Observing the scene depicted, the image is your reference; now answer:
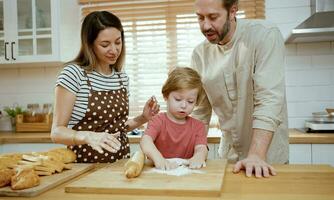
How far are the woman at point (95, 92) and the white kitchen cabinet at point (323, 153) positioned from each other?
1088mm

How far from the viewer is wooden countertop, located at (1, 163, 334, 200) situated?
0.86m

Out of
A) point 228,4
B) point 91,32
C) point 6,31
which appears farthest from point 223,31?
point 6,31

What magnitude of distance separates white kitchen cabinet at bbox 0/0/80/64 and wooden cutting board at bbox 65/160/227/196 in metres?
1.78

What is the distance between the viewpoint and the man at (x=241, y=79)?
128 centimetres

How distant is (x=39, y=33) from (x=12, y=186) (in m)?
1.95

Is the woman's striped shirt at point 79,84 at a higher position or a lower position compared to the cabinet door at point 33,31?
lower

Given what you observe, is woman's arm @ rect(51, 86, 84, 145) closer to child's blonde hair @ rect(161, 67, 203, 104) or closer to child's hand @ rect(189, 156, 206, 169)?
child's blonde hair @ rect(161, 67, 203, 104)

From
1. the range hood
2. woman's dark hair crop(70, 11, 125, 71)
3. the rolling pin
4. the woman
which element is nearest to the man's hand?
the rolling pin

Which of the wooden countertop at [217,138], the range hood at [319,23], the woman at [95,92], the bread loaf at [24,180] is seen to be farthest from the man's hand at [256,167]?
the range hood at [319,23]

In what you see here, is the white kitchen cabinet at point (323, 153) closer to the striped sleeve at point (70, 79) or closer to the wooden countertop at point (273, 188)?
the wooden countertop at point (273, 188)

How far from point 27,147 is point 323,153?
6.10ft

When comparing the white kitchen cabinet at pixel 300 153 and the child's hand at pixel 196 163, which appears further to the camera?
the white kitchen cabinet at pixel 300 153

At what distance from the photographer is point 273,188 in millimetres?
917

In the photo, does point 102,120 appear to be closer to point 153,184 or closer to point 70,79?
point 70,79
